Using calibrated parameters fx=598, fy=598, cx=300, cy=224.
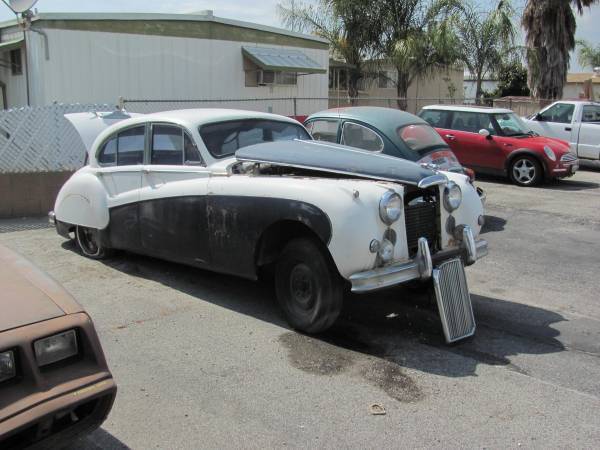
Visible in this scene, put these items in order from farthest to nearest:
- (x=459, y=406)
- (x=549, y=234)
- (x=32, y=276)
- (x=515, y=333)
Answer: (x=549, y=234), (x=515, y=333), (x=459, y=406), (x=32, y=276)

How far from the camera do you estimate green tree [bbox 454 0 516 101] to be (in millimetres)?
21172

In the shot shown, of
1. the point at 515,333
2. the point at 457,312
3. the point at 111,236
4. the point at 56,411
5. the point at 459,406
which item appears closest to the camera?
the point at 56,411

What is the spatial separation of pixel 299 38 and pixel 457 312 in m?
Answer: 17.0

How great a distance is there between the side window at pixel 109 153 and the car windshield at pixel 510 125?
882 centimetres

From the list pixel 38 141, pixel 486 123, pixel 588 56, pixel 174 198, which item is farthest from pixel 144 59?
pixel 588 56

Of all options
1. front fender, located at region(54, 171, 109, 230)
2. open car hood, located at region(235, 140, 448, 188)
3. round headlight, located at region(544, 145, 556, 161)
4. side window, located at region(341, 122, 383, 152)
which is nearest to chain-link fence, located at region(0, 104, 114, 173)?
front fender, located at region(54, 171, 109, 230)

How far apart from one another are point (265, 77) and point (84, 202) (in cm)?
1277

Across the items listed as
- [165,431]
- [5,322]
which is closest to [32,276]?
[5,322]

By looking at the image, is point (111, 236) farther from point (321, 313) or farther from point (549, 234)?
point (549, 234)

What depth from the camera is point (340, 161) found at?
4844 mm

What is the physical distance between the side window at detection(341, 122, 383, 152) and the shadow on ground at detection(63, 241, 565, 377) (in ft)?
9.70

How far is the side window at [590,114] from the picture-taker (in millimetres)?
14984

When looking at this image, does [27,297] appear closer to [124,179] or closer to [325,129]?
[124,179]

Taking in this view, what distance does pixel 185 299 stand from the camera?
565 cm
